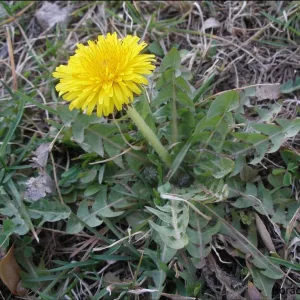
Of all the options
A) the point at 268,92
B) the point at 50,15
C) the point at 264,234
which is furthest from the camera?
the point at 50,15

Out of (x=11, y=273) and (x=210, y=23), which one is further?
(x=210, y=23)

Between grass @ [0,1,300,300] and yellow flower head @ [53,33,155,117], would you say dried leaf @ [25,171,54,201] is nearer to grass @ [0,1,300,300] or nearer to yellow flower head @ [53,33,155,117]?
grass @ [0,1,300,300]

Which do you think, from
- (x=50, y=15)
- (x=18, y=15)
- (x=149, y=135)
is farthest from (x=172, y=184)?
(x=18, y=15)

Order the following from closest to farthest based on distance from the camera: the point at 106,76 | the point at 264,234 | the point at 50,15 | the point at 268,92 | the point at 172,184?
1. the point at 106,76
2. the point at 264,234
3. the point at 172,184
4. the point at 268,92
5. the point at 50,15

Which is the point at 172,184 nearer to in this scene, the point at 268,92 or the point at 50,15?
the point at 268,92

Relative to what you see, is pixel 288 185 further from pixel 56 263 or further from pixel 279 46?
pixel 56 263

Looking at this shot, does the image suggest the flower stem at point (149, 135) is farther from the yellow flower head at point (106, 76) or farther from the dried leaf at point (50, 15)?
the dried leaf at point (50, 15)

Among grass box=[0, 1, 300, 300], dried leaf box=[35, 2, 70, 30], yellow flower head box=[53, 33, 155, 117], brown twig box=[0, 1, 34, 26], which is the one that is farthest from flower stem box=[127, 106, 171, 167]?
brown twig box=[0, 1, 34, 26]
